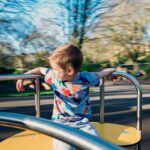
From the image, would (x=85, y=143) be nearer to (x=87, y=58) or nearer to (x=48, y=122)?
(x=48, y=122)

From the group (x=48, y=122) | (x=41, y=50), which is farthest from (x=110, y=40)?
(x=48, y=122)

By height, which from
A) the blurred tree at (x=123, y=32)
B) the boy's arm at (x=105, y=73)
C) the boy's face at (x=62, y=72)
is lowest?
the blurred tree at (x=123, y=32)

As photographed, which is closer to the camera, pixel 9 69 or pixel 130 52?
pixel 9 69

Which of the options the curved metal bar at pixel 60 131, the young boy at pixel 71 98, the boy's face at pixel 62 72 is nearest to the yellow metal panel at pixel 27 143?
the young boy at pixel 71 98

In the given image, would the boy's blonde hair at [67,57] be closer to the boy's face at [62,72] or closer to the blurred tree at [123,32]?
the boy's face at [62,72]

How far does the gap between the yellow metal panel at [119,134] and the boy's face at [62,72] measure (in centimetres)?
66

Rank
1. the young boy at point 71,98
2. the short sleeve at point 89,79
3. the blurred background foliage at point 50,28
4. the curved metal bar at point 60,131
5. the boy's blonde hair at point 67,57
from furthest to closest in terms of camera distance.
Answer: the blurred background foliage at point 50,28 < the short sleeve at point 89,79 < the young boy at point 71,98 < the boy's blonde hair at point 67,57 < the curved metal bar at point 60,131

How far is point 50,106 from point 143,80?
1310 cm

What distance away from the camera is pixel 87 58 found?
67.6 feet

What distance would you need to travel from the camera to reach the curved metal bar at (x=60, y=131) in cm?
105

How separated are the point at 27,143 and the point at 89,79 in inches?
26.5

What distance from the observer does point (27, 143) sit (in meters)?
2.79

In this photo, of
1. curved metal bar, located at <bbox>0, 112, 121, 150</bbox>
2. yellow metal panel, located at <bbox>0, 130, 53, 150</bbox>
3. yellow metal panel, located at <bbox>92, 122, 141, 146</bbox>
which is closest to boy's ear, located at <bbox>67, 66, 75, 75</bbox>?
yellow metal panel, located at <bbox>0, 130, 53, 150</bbox>

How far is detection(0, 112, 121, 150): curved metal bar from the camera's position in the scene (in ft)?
3.46
